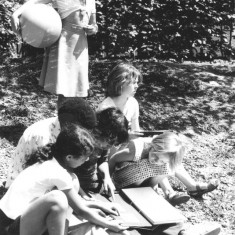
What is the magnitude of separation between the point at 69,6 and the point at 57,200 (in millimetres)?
2433

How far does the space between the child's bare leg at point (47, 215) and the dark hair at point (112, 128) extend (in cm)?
88

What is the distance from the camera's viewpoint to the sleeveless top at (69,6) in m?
4.65

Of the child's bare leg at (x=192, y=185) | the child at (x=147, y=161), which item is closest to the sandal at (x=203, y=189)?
the child's bare leg at (x=192, y=185)

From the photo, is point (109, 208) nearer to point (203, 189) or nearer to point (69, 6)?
point (203, 189)

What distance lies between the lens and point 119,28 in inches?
308

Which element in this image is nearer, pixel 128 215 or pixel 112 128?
pixel 128 215

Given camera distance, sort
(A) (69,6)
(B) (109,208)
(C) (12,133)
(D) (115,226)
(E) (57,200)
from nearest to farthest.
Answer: (E) (57,200)
(D) (115,226)
(B) (109,208)
(A) (69,6)
(C) (12,133)

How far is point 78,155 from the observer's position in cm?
301

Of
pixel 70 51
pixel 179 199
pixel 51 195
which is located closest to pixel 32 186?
pixel 51 195

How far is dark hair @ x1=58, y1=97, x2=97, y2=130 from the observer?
134 inches

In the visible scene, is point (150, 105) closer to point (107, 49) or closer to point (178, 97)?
point (178, 97)

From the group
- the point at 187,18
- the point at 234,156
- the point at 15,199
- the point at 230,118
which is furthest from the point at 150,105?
the point at 15,199

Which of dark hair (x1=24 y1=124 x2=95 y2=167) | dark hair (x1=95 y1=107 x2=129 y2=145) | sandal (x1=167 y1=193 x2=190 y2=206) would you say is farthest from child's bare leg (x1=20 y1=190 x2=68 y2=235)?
sandal (x1=167 y1=193 x2=190 y2=206)

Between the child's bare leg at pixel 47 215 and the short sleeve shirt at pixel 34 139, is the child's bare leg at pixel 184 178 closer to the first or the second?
the short sleeve shirt at pixel 34 139
